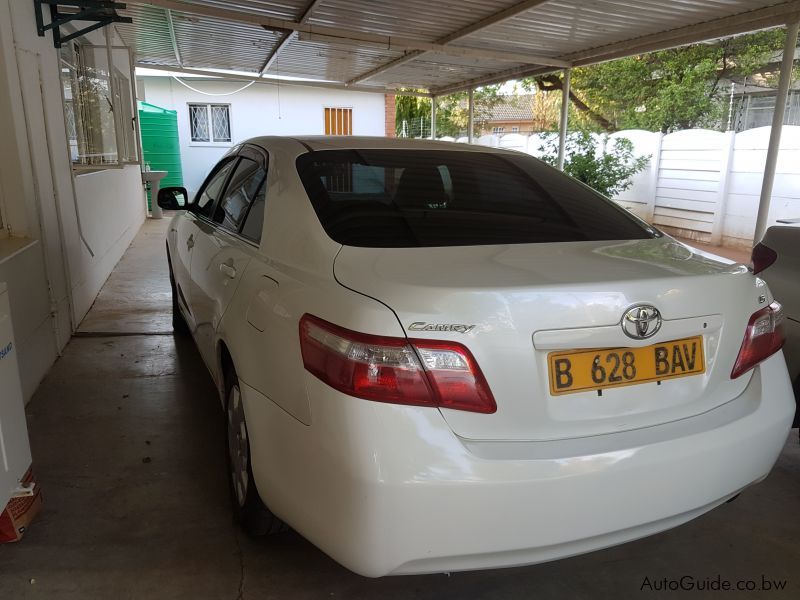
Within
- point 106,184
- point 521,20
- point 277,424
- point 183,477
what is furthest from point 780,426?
point 106,184

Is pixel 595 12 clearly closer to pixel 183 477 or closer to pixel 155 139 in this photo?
pixel 183 477

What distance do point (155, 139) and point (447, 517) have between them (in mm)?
13590

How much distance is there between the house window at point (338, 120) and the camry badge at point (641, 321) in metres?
16.6

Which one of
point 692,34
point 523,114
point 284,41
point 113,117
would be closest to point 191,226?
point 113,117

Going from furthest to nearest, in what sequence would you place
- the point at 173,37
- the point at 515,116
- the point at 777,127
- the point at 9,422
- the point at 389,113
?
the point at 515,116 < the point at 389,113 < the point at 173,37 < the point at 777,127 < the point at 9,422

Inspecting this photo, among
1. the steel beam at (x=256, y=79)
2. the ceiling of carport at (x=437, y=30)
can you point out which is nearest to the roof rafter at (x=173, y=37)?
the ceiling of carport at (x=437, y=30)

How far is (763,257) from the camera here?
9.13 feet

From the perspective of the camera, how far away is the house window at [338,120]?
56.9ft

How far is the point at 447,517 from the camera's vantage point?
1.46 metres

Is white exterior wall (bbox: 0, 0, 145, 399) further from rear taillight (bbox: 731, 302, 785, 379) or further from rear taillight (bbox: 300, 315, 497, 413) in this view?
rear taillight (bbox: 731, 302, 785, 379)

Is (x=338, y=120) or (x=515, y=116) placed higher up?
(x=515, y=116)

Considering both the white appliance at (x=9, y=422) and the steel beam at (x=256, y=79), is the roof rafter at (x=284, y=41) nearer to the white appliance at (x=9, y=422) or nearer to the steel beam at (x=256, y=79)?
the steel beam at (x=256, y=79)

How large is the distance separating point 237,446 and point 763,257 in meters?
2.46

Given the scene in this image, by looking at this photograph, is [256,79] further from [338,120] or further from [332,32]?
[332,32]
